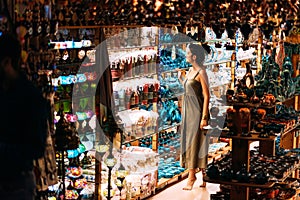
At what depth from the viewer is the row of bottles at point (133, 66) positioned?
21.6ft

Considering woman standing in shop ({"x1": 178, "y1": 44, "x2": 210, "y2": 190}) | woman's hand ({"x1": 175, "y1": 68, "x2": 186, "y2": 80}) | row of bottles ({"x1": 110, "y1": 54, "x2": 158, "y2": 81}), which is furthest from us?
woman's hand ({"x1": 175, "y1": 68, "x2": 186, "y2": 80})

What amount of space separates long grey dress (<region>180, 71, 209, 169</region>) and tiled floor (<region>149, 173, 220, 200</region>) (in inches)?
10.8

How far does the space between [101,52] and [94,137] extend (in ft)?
2.73

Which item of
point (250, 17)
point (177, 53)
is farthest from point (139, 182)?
point (250, 17)

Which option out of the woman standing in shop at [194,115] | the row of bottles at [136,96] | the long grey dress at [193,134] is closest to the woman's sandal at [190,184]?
the woman standing in shop at [194,115]

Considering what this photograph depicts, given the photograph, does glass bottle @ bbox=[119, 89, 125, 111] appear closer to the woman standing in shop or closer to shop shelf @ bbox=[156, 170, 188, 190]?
the woman standing in shop

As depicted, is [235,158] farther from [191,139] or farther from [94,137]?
[191,139]

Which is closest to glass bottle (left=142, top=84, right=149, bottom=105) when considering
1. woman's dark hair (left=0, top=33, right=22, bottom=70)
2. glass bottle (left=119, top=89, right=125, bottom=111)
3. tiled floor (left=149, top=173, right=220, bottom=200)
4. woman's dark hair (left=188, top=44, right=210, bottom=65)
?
glass bottle (left=119, top=89, right=125, bottom=111)

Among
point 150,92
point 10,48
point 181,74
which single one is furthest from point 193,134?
point 10,48

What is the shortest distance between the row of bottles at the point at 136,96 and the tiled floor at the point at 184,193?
40.8 inches

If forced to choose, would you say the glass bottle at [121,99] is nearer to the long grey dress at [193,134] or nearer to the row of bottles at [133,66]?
the row of bottles at [133,66]

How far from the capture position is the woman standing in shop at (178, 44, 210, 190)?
23.5 feet

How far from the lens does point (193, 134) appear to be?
24.0ft

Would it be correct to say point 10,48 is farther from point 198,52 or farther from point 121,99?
point 198,52
